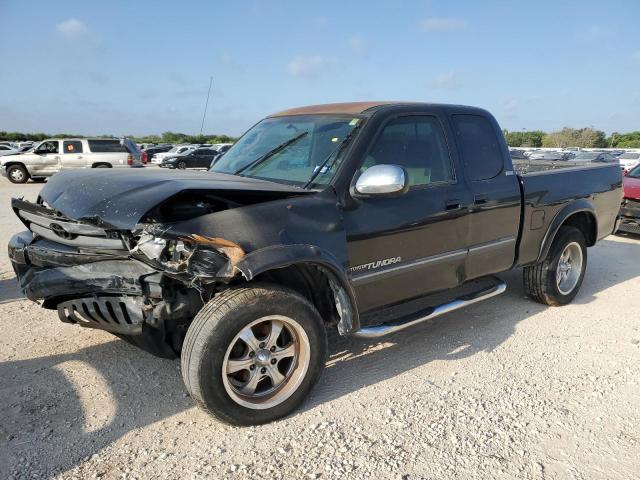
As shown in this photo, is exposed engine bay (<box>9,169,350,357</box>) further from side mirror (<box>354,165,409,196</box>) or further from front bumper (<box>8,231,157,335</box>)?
side mirror (<box>354,165,409,196</box>)

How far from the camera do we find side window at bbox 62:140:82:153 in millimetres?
20109

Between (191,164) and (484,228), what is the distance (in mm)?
27566

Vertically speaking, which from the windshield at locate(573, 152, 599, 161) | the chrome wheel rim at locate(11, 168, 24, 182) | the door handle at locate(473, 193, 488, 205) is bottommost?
the windshield at locate(573, 152, 599, 161)

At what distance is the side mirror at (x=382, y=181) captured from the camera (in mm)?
3172

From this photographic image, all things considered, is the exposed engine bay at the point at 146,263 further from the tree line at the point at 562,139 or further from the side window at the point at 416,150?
the tree line at the point at 562,139

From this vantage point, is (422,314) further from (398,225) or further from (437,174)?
(437,174)

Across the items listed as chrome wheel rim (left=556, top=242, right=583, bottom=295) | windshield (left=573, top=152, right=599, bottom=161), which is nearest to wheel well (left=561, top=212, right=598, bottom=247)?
chrome wheel rim (left=556, top=242, right=583, bottom=295)

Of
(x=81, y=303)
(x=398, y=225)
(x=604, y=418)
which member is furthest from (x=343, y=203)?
(x=604, y=418)

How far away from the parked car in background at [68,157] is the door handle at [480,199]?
60.8ft

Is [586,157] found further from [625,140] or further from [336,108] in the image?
[625,140]

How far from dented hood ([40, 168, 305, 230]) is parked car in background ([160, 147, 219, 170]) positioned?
25803mm

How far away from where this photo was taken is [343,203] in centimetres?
328

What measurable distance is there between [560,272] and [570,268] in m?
0.22

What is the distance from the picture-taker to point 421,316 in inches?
149
